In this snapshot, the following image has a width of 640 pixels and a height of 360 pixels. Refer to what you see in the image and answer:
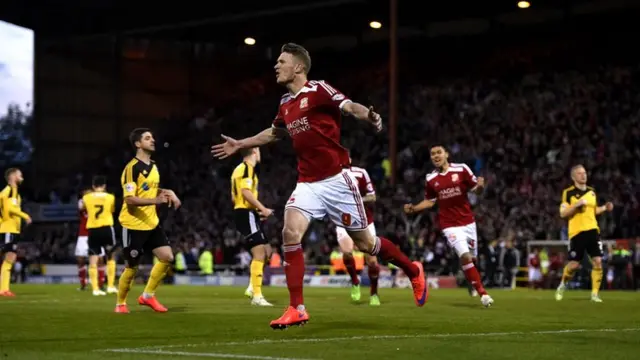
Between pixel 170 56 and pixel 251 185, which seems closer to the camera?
pixel 251 185

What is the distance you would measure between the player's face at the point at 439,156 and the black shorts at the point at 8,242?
934 cm

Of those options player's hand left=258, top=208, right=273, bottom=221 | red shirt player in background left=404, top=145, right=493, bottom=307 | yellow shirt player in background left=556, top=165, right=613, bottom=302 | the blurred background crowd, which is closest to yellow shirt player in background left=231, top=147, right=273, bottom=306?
player's hand left=258, top=208, right=273, bottom=221

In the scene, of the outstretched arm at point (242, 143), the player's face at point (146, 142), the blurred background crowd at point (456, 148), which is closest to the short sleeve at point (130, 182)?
the player's face at point (146, 142)

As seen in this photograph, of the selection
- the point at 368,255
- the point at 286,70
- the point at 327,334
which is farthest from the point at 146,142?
the point at 327,334

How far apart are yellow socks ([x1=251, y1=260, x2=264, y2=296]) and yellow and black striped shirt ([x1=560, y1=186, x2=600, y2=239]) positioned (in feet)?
17.5

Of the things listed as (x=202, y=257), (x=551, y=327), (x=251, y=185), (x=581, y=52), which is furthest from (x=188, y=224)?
(x=551, y=327)

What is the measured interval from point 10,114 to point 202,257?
19.7m

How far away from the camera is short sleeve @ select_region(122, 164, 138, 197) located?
13.4 m

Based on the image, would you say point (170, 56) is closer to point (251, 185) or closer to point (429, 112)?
point (429, 112)

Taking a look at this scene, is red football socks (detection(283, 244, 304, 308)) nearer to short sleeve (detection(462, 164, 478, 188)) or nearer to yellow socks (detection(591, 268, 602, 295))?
short sleeve (detection(462, 164, 478, 188))

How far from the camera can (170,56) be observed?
55.7 m

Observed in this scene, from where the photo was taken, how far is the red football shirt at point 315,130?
10266mm

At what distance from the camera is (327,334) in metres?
9.76

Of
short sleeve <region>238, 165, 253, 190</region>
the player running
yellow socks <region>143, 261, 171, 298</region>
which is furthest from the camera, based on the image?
short sleeve <region>238, 165, 253, 190</region>
